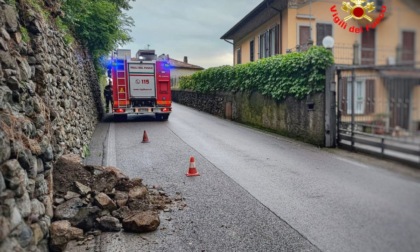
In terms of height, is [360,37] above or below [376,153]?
above

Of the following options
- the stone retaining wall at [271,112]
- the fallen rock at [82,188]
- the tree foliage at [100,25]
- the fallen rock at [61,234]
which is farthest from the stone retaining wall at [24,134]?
the tree foliage at [100,25]

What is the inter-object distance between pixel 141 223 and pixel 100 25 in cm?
1190

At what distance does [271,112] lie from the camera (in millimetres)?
13297

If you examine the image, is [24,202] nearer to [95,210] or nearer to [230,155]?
[95,210]

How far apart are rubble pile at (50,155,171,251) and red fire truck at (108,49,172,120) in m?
12.2

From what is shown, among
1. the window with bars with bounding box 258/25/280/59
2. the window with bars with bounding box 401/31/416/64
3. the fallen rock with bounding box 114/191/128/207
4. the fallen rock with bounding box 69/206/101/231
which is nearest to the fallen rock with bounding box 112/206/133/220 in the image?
the fallen rock with bounding box 114/191/128/207

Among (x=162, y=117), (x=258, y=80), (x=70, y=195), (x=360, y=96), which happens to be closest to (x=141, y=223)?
(x=70, y=195)

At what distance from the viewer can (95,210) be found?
14.6 feet

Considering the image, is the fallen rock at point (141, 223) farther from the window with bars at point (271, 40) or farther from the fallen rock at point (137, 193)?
the window with bars at point (271, 40)

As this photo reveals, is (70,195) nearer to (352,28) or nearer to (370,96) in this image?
(352,28)

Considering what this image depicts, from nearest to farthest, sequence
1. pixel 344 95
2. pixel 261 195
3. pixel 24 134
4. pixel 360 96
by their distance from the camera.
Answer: pixel 360 96 < pixel 344 95 < pixel 24 134 < pixel 261 195

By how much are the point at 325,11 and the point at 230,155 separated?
803 centimetres

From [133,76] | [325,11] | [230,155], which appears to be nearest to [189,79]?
[133,76]

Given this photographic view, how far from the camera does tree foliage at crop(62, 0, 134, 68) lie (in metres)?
12.5
